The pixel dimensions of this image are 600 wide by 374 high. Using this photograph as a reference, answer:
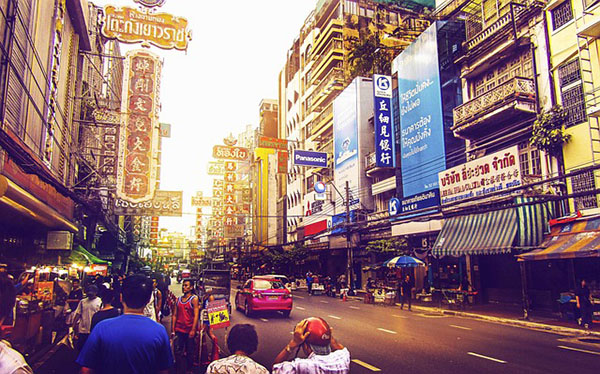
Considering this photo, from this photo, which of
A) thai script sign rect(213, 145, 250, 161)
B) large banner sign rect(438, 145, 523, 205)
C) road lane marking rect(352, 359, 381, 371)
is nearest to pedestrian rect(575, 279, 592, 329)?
large banner sign rect(438, 145, 523, 205)

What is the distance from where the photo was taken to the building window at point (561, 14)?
2020cm

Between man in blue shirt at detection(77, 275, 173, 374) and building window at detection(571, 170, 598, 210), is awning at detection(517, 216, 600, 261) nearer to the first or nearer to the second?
building window at detection(571, 170, 598, 210)

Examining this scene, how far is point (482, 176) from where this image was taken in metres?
23.0

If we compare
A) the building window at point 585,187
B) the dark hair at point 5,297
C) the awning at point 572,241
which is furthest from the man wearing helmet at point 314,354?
the building window at point 585,187

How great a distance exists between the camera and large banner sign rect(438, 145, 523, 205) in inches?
825

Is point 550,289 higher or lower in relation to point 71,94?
lower

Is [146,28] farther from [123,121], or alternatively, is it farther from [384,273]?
[384,273]

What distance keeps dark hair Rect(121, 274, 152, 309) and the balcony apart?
69.6 ft

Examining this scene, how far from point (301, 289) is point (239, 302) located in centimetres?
2594

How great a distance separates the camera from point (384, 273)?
120 feet

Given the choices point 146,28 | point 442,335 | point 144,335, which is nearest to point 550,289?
point 442,335

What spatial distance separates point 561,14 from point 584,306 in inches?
520

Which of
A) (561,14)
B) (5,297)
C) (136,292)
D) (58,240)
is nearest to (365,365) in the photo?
(136,292)

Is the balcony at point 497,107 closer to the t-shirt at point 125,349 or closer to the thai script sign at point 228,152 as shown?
the t-shirt at point 125,349
